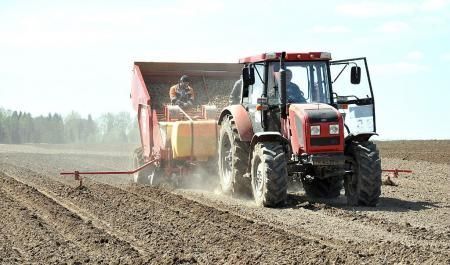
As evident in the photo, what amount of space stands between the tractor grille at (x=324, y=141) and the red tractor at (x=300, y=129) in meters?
0.01

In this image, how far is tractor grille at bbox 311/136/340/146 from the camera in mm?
10492

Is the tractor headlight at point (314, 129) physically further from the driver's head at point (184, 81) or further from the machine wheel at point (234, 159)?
the driver's head at point (184, 81)

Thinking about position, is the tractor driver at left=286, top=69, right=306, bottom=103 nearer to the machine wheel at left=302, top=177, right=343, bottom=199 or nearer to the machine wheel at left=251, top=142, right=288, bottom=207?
the machine wheel at left=251, top=142, right=288, bottom=207

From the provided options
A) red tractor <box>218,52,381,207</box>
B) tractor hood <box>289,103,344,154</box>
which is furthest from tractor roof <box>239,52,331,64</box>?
tractor hood <box>289,103,344,154</box>

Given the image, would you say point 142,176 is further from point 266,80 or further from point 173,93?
point 266,80

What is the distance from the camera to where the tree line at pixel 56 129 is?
4525 cm

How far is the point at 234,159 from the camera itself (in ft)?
38.7

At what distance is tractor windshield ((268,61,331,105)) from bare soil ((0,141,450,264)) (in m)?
1.60

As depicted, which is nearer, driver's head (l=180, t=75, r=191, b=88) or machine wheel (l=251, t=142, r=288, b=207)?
machine wheel (l=251, t=142, r=288, b=207)

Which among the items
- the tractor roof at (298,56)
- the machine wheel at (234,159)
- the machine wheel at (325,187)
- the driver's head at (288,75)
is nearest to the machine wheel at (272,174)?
the machine wheel at (234,159)

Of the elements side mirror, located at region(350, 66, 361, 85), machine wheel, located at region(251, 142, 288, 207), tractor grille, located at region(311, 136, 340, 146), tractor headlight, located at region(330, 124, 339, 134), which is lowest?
machine wheel, located at region(251, 142, 288, 207)

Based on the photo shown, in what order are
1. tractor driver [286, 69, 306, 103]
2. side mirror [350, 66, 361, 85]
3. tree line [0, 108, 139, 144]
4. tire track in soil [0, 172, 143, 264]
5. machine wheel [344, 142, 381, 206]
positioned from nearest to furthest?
tire track in soil [0, 172, 143, 264]
machine wheel [344, 142, 381, 206]
side mirror [350, 66, 361, 85]
tractor driver [286, 69, 306, 103]
tree line [0, 108, 139, 144]

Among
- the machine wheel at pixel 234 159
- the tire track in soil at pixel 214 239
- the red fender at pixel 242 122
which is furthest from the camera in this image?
the machine wheel at pixel 234 159

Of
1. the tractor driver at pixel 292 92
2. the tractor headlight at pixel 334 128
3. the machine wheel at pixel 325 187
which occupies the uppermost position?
the tractor driver at pixel 292 92
